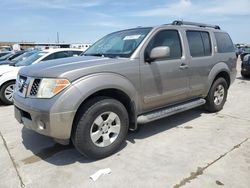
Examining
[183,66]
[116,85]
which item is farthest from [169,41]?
[116,85]

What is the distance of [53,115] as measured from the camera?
305 centimetres

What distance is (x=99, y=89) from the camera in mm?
3352

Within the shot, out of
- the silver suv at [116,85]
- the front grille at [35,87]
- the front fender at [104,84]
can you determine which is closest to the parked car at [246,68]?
the silver suv at [116,85]

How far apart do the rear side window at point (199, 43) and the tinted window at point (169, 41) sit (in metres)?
0.35

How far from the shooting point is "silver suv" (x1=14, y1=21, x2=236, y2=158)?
315 centimetres

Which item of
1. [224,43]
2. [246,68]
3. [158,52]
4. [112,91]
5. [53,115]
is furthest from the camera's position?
[246,68]

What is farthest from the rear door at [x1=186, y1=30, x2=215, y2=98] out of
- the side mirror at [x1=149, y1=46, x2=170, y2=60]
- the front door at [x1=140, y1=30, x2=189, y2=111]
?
A: the side mirror at [x1=149, y1=46, x2=170, y2=60]

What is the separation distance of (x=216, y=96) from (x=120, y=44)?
2.75 metres

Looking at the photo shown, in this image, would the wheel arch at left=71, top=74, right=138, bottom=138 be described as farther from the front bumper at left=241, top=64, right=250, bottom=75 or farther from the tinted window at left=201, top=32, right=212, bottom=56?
the front bumper at left=241, top=64, right=250, bottom=75

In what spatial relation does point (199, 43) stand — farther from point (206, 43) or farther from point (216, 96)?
point (216, 96)

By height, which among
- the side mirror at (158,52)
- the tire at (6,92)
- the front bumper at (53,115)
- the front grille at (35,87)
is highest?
the side mirror at (158,52)

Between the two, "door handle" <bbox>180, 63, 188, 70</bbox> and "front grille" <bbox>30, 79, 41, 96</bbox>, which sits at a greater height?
"door handle" <bbox>180, 63, 188, 70</bbox>

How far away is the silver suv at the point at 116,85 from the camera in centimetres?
315

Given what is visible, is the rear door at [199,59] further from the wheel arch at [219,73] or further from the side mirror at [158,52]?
the side mirror at [158,52]
